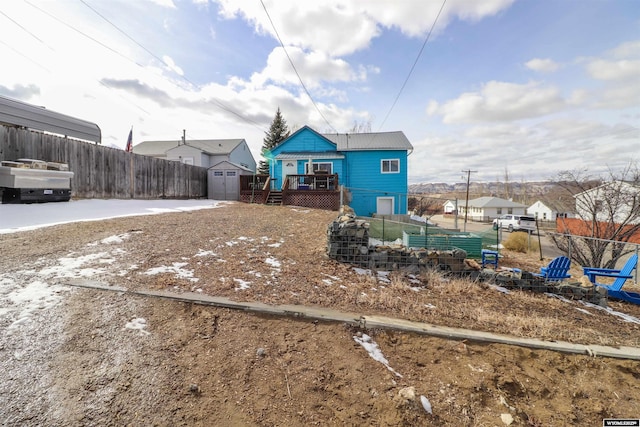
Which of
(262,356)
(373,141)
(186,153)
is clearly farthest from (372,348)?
(186,153)

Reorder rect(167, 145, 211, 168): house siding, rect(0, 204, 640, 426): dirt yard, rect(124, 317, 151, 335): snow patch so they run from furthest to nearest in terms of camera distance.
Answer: rect(167, 145, 211, 168): house siding, rect(124, 317, 151, 335): snow patch, rect(0, 204, 640, 426): dirt yard

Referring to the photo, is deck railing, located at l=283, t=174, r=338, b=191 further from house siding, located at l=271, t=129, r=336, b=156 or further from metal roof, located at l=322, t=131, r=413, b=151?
metal roof, located at l=322, t=131, r=413, b=151

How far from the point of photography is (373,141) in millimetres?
17719

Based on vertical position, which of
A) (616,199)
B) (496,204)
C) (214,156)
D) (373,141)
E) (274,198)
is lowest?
(496,204)

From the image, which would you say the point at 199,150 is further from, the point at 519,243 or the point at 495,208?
the point at 495,208

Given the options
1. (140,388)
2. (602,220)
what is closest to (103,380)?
(140,388)

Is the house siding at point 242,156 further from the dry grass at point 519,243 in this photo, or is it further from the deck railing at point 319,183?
the dry grass at point 519,243

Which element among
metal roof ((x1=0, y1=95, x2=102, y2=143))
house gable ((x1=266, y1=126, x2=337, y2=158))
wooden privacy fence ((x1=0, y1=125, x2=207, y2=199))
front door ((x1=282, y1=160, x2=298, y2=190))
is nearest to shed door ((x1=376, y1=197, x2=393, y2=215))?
house gable ((x1=266, y1=126, x2=337, y2=158))

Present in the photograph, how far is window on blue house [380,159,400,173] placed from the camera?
1692cm

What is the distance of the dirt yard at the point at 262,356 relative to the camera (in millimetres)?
1909

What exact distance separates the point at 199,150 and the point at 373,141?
1830cm

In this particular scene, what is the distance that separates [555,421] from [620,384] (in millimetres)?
1157

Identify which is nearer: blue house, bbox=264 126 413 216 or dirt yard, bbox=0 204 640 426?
dirt yard, bbox=0 204 640 426

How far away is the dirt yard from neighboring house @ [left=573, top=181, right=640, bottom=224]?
10428mm
